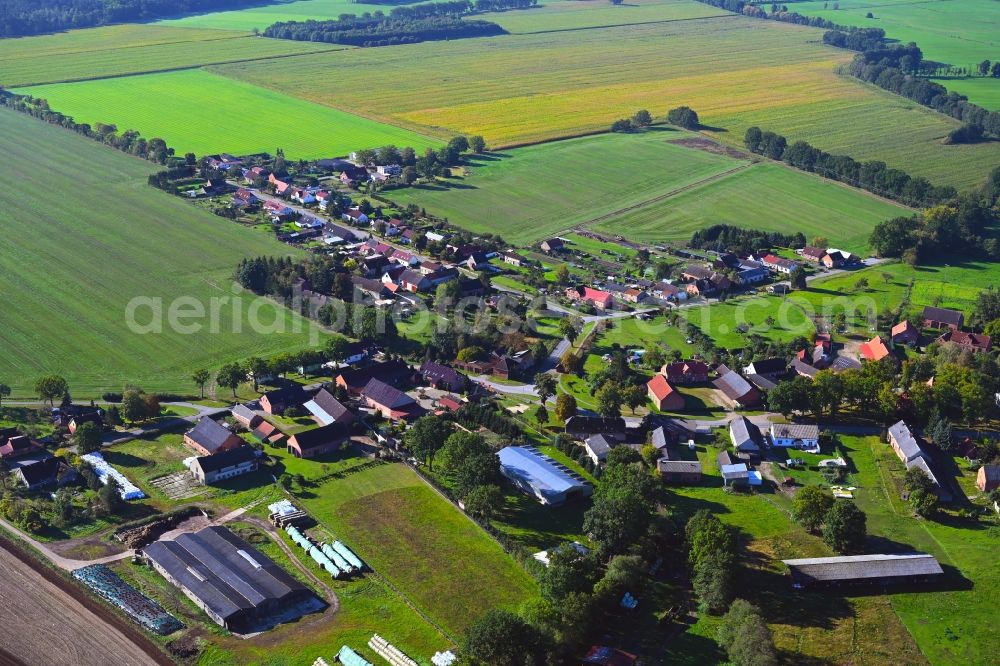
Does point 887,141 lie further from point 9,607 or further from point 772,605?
point 9,607

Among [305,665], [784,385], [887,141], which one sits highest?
[887,141]

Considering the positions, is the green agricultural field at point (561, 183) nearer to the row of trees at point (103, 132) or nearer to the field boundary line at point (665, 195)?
the field boundary line at point (665, 195)

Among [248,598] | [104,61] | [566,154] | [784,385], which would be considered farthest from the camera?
[104,61]

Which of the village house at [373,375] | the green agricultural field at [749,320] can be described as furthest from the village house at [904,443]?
the village house at [373,375]

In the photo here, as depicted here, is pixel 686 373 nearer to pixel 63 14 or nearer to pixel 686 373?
pixel 686 373

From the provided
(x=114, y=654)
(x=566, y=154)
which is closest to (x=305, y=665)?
(x=114, y=654)

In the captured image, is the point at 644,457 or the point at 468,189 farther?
the point at 468,189

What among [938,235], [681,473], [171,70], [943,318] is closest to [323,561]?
[681,473]

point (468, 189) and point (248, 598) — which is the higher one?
point (468, 189)
